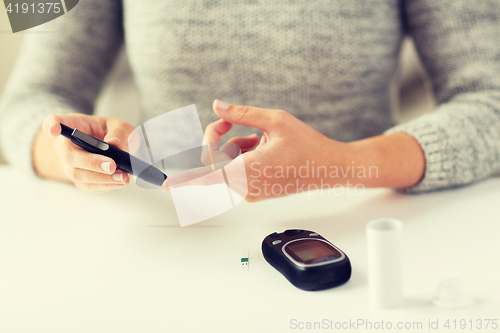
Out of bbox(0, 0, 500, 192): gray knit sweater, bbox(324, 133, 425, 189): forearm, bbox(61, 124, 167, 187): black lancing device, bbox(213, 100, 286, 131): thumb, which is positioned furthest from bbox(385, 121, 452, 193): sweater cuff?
bbox(61, 124, 167, 187): black lancing device

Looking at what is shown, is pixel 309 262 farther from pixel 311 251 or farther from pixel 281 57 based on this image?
pixel 281 57

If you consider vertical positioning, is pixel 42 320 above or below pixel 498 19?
below

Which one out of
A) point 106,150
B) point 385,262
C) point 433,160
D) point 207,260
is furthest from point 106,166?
point 433,160

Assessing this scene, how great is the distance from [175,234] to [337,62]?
1.25ft

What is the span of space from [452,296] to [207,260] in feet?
0.64

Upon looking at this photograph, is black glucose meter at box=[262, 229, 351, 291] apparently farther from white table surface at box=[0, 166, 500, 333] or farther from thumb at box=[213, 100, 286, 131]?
thumb at box=[213, 100, 286, 131]

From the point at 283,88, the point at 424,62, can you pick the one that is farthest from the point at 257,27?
the point at 424,62

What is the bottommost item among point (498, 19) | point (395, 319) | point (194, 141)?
point (395, 319)

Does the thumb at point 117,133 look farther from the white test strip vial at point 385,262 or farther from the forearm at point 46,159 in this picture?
the white test strip vial at point 385,262

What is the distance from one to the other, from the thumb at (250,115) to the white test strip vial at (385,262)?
16 centimetres

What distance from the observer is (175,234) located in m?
0.39

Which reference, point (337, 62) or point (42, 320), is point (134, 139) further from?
point (337, 62)

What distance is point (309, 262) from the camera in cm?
27

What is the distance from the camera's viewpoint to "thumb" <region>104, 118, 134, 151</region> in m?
0.38
